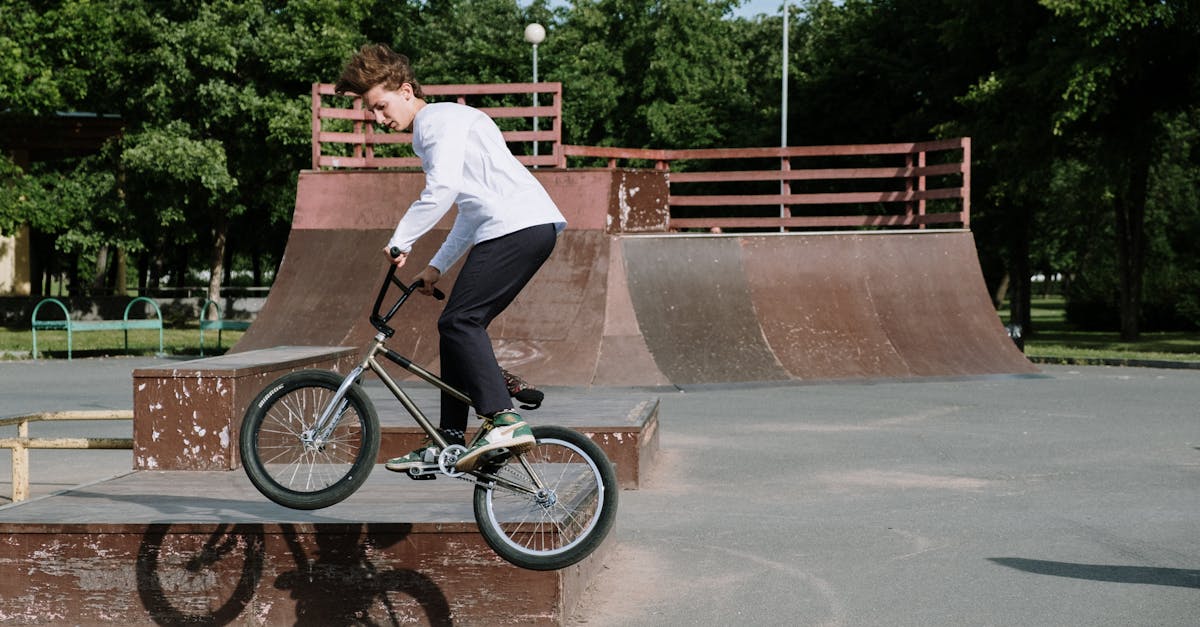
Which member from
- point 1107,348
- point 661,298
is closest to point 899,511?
point 661,298

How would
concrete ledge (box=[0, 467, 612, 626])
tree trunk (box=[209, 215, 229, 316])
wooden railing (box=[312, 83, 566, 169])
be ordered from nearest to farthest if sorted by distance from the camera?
concrete ledge (box=[0, 467, 612, 626]) → wooden railing (box=[312, 83, 566, 169]) → tree trunk (box=[209, 215, 229, 316])

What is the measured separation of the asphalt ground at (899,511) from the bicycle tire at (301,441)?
1.20 meters

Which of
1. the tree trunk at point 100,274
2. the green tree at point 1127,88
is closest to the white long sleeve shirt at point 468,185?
the green tree at point 1127,88

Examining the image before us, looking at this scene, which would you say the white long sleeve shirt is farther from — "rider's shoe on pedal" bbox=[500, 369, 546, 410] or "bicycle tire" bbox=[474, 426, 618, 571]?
"bicycle tire" bbox=[474, 426, 618, 571]

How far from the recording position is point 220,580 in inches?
200

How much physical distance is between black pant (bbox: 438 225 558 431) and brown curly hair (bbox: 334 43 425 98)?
2.37 feet

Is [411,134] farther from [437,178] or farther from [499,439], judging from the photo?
[499,439]

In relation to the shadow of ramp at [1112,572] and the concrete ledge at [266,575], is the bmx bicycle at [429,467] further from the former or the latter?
the shadow of ramp at [1112,572]

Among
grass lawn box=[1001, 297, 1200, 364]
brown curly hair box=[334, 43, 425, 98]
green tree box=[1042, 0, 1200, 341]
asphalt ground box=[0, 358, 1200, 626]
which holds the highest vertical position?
green tree box=[1042, 0, 1200, 341]

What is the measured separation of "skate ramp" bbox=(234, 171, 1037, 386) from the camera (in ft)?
53.2

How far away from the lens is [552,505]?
4.89 metres

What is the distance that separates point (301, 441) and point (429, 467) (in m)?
0.53

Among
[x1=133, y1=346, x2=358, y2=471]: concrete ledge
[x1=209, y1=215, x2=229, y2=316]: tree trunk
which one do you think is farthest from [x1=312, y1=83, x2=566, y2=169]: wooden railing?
[x1=209, y1=215, x2=229, y2=316]: tree trunk

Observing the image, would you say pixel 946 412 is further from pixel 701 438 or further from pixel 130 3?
pixel 130 3
